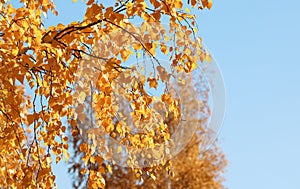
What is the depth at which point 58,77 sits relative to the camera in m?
3.35

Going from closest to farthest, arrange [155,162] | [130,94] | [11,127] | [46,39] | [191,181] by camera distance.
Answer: [46,39] < [130,94] < [11,127] < [155,162] < [191,181]

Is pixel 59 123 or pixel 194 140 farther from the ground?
pixel 194 140

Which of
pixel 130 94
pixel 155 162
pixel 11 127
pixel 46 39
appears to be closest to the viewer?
pixel 46 39

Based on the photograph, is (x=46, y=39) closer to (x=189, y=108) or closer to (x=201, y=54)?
(x=201, y=54)

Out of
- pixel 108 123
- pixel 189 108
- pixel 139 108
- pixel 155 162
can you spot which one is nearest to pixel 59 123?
pixel 108 123

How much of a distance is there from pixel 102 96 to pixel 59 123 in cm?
42

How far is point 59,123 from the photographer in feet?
11.7

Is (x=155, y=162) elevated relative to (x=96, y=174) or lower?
elevated

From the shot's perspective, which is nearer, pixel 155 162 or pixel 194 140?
pixel 155 162

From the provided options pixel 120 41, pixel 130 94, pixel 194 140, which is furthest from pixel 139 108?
pixel 194 140

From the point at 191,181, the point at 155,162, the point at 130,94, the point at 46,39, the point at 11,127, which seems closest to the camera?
the point at 46,39

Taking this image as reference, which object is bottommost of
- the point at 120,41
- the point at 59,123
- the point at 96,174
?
the point at 96,174

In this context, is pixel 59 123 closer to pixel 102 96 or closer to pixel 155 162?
pixel 102 96

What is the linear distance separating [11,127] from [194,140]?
25.0ft
